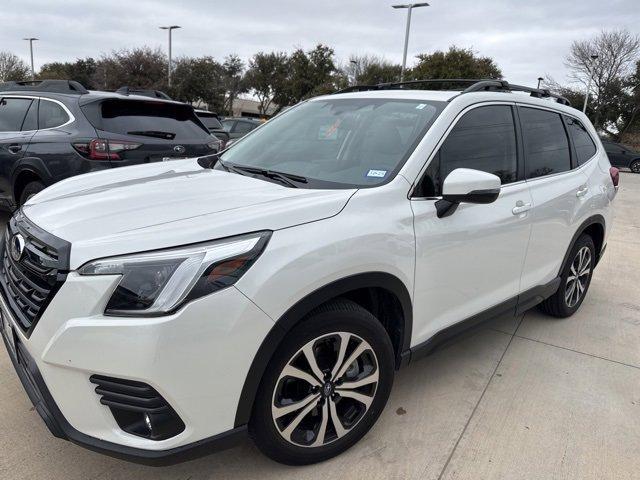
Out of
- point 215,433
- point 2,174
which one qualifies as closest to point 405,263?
point 215,433

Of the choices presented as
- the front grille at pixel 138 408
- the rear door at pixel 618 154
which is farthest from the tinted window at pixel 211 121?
the rear door at pixel 618 154

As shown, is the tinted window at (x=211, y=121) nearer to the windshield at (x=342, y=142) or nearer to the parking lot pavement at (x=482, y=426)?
the windshield at (x=342, y=142)

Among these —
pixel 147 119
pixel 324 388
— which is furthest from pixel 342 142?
pixel 147 119

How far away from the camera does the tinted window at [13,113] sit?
220 inches

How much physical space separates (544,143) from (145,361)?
9.83 ft

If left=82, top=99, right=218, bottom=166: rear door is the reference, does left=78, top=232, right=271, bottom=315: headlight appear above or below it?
below

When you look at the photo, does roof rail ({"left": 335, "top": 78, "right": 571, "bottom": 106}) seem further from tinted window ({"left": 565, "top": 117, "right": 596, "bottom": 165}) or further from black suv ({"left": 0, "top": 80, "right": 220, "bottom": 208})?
black suv ({"left": 0, "top": 80, "right": 220, "bottom": 208})

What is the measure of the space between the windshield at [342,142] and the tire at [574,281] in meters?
1.95

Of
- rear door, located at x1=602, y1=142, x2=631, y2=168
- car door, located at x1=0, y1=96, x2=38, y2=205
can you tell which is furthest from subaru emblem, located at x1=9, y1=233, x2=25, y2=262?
rear door, located at x1=602, y1=142, x2=631, y2=168

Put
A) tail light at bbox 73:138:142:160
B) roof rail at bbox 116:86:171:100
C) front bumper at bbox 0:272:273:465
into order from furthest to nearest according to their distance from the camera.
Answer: roof rail at bbox 116:86:171:100, tail light at bbox 73:138:142:160, front bumper at bbox 0:272:273:465

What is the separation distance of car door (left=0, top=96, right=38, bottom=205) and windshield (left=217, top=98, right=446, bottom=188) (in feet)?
10.3

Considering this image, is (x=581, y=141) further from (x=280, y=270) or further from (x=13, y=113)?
(x=13, y=113)

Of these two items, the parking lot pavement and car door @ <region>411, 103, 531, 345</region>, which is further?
car door @ <region>411, 103, 531, 345</region>

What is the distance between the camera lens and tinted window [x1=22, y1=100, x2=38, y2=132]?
540 cm
